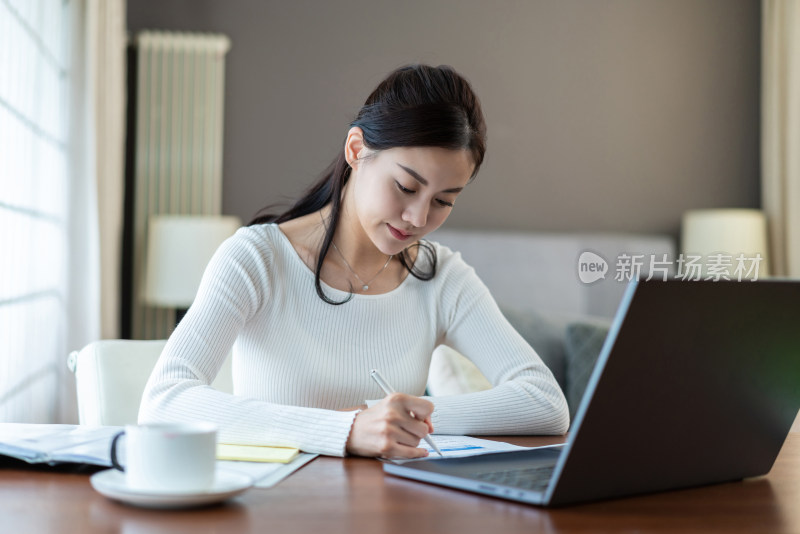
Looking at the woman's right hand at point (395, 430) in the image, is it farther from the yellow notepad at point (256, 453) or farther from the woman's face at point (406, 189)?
the woman's face at point (406, 189)

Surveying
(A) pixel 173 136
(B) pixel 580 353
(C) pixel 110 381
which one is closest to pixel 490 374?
(C) pixel 110 381

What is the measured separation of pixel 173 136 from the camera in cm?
359

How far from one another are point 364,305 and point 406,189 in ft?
0.93

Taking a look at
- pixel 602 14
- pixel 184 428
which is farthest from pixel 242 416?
pixel 602 14

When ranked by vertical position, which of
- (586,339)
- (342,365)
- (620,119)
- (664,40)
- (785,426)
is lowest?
(586,339)

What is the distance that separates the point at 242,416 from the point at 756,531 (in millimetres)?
631

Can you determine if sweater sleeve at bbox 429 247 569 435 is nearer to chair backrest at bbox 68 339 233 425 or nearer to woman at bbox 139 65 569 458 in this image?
woman at bbox 139 65 569 458

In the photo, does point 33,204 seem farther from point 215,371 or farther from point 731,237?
point 731,237

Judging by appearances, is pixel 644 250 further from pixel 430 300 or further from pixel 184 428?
pixel 184 428

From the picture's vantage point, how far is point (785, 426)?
87 cm

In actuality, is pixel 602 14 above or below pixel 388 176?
above

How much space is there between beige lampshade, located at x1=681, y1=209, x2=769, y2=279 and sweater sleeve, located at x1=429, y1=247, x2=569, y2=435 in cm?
241

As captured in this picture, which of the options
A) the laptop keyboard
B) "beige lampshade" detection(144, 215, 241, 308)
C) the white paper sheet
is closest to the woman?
the white paper sheet

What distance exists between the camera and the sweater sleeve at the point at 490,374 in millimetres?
1237
